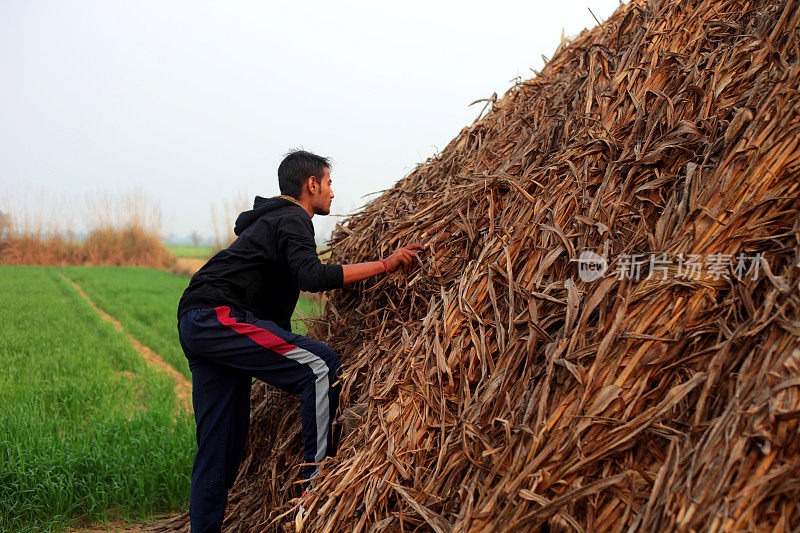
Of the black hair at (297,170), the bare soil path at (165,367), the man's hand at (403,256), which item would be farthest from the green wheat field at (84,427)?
the man's hand at (403,256)

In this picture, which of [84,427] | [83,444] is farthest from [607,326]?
[84,427]

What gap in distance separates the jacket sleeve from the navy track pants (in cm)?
31

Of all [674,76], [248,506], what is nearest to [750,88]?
[674,76]

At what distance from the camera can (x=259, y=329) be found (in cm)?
282

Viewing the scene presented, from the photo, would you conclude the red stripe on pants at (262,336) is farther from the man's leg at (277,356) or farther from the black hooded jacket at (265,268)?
the black hooded jacket at (265,268)

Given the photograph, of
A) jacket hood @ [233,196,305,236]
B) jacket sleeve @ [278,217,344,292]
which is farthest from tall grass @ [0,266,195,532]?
jacket sleeve @ [278,217,344,292]

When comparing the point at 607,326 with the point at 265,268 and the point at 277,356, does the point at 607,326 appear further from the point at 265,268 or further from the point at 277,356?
the point at 265,268

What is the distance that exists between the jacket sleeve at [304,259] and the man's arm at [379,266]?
1.9 inches

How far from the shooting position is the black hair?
10.5 feet

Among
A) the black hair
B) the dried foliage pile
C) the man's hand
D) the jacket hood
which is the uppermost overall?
the black hair

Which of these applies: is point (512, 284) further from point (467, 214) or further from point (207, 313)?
point (207, 313)

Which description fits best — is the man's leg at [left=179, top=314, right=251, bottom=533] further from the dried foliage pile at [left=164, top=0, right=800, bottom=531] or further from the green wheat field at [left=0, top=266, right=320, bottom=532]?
the green wheat field at [left=0, top=266, right=320, bottom=532]

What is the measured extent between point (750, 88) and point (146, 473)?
188 inches

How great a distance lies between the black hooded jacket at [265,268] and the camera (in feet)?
9.37
